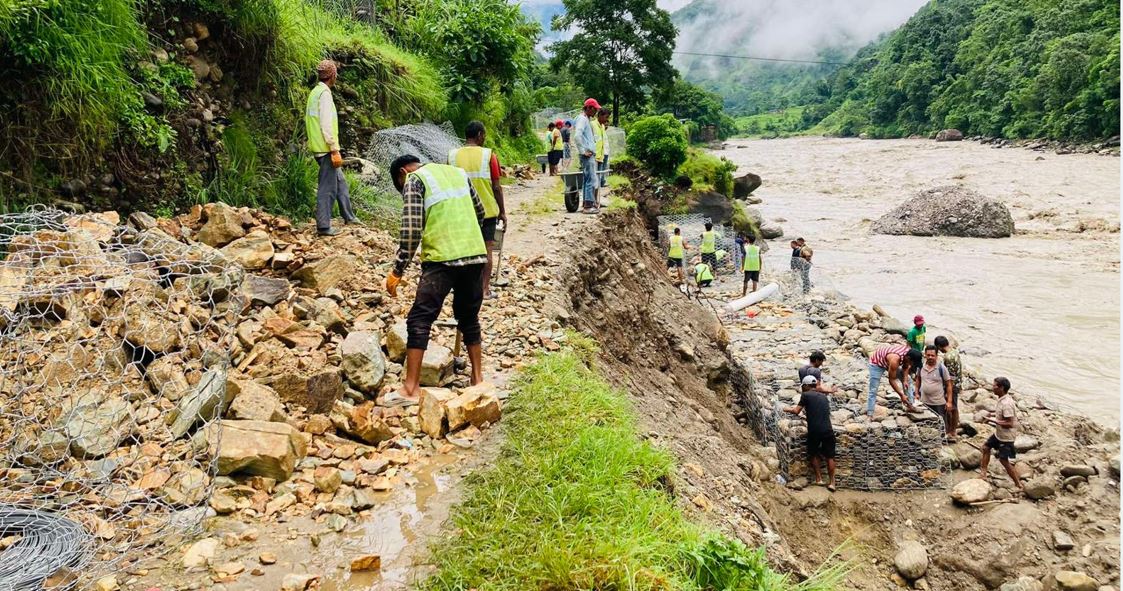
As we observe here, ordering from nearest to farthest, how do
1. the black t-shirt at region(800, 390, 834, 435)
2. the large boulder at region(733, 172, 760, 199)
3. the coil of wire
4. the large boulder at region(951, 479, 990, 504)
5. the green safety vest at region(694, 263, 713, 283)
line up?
the coil of wire → the large boulder at region(951, 479, 990, 504) → the black t-shirt at region(800, 390, 834, 435) → the green safety vest at region(694, 263, 713, 283) → the large boulder at region(733, 172, 760, 199)

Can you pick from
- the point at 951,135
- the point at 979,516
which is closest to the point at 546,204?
the point at 979,516

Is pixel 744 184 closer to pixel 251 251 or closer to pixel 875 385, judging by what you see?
pixel 875 385

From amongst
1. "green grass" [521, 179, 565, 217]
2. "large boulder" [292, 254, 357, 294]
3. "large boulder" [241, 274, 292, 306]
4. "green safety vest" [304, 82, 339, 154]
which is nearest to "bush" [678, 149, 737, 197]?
"green grass" [521, 179, 565, 217]

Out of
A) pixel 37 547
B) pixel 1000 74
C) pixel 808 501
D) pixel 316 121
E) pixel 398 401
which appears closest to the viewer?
pixel 37 547

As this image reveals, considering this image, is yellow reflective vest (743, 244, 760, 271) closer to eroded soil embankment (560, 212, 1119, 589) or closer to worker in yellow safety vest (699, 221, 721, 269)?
worker in yellow safety vest (699, 221, 721, 269)

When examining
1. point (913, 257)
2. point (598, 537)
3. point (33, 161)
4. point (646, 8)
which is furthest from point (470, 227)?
point (646, 8)

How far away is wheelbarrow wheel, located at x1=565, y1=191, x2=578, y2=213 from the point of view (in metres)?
10.5

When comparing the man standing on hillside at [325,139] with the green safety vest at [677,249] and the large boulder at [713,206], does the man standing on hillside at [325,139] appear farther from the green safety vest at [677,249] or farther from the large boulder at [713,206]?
the large boulder at [713,206]

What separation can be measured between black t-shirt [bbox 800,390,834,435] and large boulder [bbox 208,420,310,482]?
5.52 metres

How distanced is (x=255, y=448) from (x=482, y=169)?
2.76m

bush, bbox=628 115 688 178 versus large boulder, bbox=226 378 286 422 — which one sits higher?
bush, bbox=628 115 688 178

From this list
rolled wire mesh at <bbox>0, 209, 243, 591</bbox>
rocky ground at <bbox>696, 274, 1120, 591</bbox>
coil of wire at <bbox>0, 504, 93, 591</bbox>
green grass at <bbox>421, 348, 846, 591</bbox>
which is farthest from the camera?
rocky ground at <bbox>696, 274, 1120, 591</bbox>

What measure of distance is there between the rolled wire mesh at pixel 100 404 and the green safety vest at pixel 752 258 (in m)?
11.9

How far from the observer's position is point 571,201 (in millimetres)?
10492
